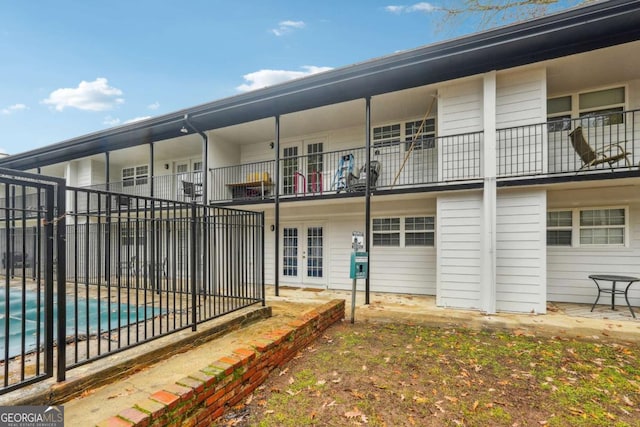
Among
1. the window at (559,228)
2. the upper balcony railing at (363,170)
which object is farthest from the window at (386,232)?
the window at (559,228)

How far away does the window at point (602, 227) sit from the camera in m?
7.41

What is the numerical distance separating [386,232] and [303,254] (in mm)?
3022

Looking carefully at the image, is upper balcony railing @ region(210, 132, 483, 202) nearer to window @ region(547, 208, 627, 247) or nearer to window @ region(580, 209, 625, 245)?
window @ region(547, 208, 627, 247)

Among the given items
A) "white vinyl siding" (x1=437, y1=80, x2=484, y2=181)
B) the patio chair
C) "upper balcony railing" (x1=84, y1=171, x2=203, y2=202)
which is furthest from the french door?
the patio chair

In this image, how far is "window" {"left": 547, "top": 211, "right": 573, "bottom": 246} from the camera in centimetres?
785

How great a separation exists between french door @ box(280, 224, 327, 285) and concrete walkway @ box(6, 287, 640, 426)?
2.99 feet

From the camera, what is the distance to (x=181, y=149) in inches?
484

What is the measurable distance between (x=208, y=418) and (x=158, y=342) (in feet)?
4.44

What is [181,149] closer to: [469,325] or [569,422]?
[469,325]

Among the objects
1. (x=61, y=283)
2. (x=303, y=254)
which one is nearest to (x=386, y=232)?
(x=303, y=254)

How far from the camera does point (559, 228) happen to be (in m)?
7.90

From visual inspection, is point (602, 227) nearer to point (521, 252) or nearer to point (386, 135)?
point (521, 252)

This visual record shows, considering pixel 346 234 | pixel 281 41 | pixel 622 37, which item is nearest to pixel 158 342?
pixel 346 234

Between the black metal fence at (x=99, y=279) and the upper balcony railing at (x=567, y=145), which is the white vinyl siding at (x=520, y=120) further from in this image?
the black metal fence at (x=99, y=279)
